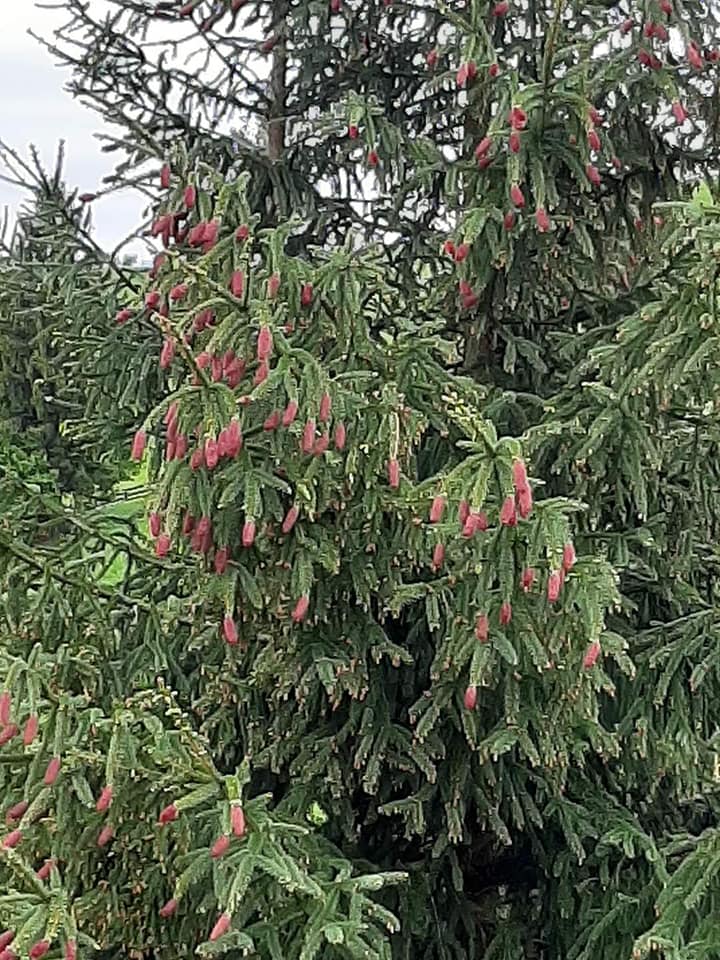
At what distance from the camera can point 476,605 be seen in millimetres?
2986

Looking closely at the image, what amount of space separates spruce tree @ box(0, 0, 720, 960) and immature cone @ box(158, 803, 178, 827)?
0.01m

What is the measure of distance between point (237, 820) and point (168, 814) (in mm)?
249

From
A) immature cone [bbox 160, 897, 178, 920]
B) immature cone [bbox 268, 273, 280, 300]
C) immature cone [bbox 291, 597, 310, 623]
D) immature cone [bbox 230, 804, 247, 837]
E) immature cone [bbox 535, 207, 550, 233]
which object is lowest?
immature cone [bbox 160, 897, 178, 920]

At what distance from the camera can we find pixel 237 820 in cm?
264

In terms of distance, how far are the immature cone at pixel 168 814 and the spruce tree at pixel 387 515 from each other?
13 mm

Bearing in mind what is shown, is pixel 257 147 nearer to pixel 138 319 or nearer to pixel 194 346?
pixel 138 319

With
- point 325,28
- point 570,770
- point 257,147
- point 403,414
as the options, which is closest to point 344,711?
point 570,770

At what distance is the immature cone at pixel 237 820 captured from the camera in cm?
264

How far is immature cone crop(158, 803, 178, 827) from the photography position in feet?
9.21

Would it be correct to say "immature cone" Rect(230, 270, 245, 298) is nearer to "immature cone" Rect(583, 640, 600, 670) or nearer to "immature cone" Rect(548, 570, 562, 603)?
"immature cone" Rect(548, 570, 562, 603)

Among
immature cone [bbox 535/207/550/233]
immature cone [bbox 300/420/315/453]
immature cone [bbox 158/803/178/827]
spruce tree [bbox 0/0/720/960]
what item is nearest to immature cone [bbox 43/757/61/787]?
spruce tree [bbox 0/0/720/960]

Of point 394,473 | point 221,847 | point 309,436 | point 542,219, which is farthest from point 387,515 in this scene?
point 221,847

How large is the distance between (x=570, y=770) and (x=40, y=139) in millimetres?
2874

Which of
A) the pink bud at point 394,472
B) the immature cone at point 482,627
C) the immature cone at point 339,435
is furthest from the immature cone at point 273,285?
the immature cone at point 482,627
